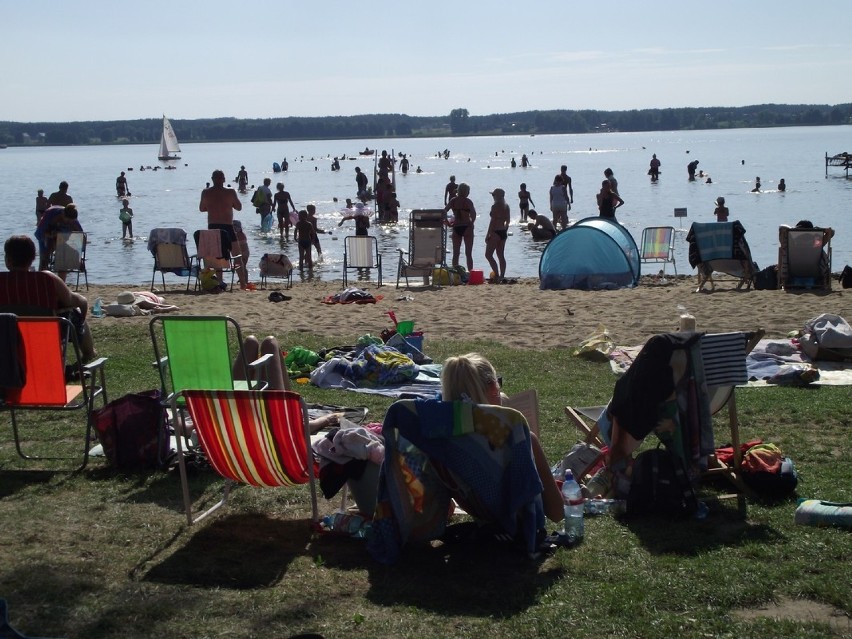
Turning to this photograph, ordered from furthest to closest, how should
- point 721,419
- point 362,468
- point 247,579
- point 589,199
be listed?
1. point 589,199
2. point 721,419
3. point 362,468
4. point 247,579

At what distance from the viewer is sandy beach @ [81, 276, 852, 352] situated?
9.98 meters

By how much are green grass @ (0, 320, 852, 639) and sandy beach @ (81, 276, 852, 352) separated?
4969 mm

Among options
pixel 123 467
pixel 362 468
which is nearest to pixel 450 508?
pixel 362 468

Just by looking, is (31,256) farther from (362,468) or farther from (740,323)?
(740,323)

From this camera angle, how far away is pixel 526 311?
1120cm

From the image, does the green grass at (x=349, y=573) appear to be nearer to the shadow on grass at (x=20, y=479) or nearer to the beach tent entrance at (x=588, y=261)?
the shadow on grass at (x=20, y=479)

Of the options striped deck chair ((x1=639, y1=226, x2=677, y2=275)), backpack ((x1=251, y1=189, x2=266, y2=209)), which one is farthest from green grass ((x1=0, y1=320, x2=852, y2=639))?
backpack ((x1=251, y1=189, x2=266, y2=209))

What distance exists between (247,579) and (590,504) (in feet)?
5.17

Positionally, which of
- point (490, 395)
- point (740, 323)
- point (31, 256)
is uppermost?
point (31, 256)

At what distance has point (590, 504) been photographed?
4457 millimetres

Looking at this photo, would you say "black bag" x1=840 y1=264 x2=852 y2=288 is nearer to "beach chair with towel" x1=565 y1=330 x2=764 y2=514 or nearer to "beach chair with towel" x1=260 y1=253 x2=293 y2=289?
"beach chair with towel" x1=260 y1=253 x2=293 y2=289

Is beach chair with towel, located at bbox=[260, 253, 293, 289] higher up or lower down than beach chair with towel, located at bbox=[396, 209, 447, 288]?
lower down

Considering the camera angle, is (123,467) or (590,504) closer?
(590,504)

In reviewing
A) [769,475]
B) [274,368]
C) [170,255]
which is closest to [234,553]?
[274,368]
